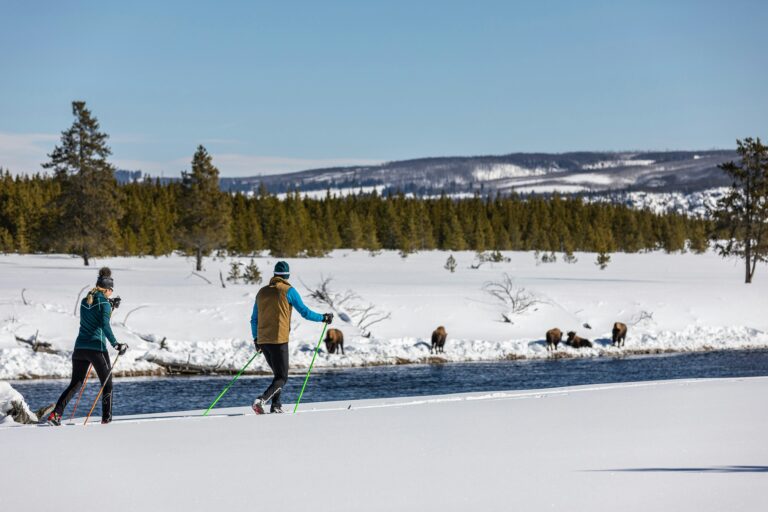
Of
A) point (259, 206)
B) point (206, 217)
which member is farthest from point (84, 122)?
point (259, 206)

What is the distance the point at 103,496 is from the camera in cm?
645

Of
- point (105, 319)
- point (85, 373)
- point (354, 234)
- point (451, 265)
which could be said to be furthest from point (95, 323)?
point (354, 234)

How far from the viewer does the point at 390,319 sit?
109 feet

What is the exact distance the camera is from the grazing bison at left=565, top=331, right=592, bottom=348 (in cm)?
3166

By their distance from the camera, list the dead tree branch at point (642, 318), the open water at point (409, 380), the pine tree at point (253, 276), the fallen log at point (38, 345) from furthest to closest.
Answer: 1. the pine tree at point (253, 276)
2. the dead tree branch at point (642, 318)
3. the fallen log at point (38, 345)
4. the open water at point (409, 380)

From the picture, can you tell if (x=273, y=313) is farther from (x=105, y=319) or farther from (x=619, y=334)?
(x=619, y=334)

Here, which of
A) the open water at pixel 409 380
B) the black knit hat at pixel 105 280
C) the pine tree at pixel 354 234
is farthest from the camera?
the pine tree at pixel 354 234

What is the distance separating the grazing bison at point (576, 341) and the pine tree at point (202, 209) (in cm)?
2781

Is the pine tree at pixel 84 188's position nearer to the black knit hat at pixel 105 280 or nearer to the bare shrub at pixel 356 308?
the bare shrub at pixel 356 308

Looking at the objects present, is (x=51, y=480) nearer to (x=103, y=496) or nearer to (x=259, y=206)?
(x=103, y=496)

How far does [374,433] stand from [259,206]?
9297 cm

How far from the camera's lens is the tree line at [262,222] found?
54688mm

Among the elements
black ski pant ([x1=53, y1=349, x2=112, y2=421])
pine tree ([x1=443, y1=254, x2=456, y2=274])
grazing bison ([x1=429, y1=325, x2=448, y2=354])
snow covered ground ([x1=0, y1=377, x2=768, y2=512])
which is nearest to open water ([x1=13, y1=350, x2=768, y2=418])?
grazing bison ([x1=429, y1=325, x2=448, y2=354])

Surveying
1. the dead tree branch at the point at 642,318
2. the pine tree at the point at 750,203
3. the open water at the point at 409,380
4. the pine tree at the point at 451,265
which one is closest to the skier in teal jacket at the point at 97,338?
the open water at the point at 409,380
